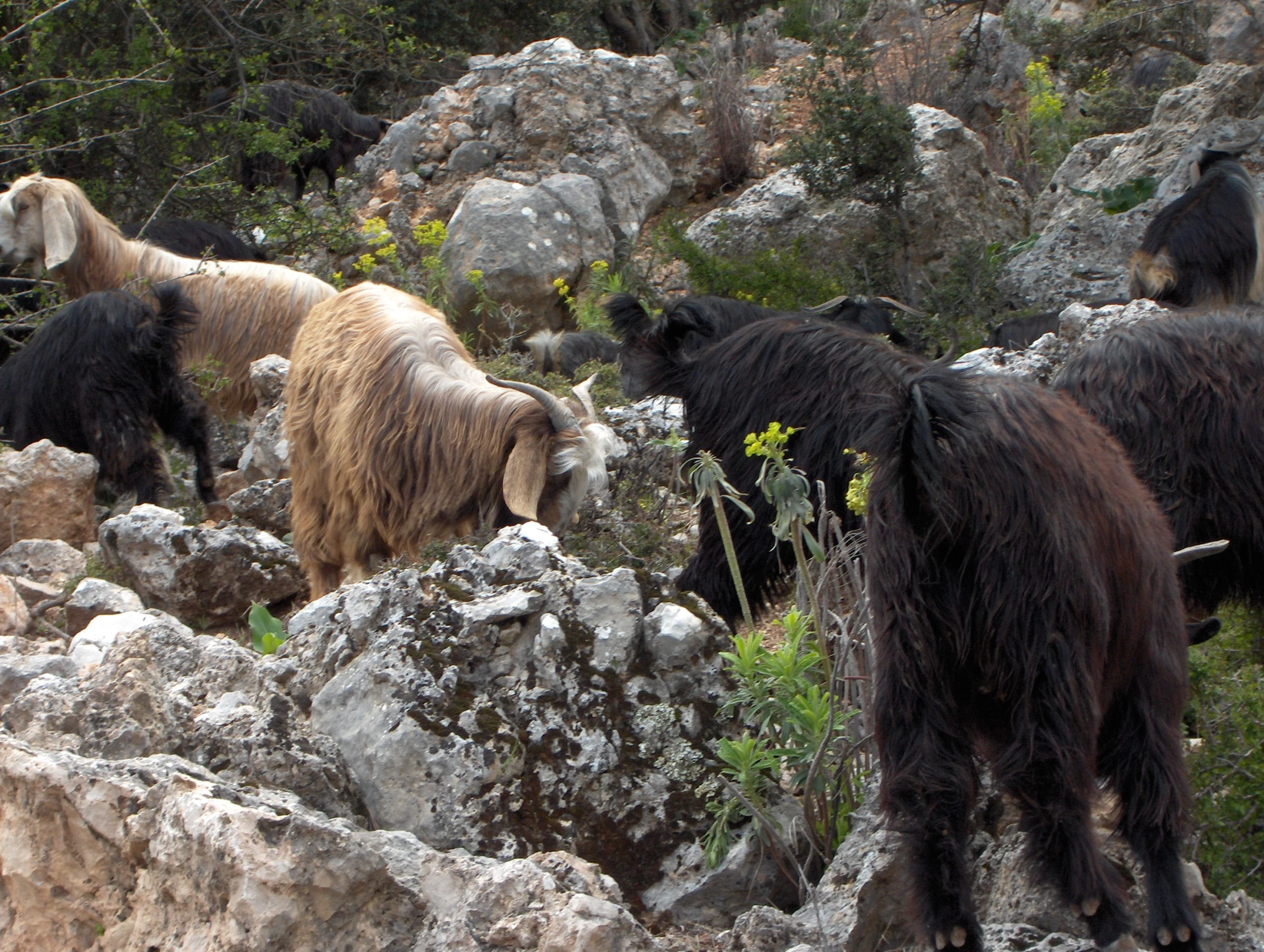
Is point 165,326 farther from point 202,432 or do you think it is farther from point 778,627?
point 778,627

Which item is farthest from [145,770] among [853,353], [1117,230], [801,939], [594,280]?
[1117,230]

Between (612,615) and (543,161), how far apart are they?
8.10 metres

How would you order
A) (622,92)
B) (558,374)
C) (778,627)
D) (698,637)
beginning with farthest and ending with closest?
(622,92)
(558,374)
(778,627)
(698,637)

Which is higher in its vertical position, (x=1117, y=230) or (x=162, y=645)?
(x=162, y=645)

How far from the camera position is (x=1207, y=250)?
323 inches

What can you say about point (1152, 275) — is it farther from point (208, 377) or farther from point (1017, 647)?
point (1017, 647)

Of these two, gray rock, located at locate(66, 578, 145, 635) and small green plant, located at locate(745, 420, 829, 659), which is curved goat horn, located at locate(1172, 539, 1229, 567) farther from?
gray rock, located at locate(66, 578, 145, 635)

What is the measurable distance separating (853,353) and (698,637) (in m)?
1.46

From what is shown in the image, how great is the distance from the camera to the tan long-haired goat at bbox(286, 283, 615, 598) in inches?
202

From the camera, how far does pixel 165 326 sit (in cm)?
712

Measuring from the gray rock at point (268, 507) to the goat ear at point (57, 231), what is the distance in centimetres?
271

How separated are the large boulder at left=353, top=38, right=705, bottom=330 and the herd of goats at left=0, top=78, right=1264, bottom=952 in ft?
4.18

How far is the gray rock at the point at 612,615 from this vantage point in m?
3.40

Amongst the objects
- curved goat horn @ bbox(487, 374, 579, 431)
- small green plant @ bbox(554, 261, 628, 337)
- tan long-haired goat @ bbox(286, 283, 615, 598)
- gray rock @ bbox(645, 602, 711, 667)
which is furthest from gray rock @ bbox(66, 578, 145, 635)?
small green plant @ bbox(554, 261, 628, 337)
